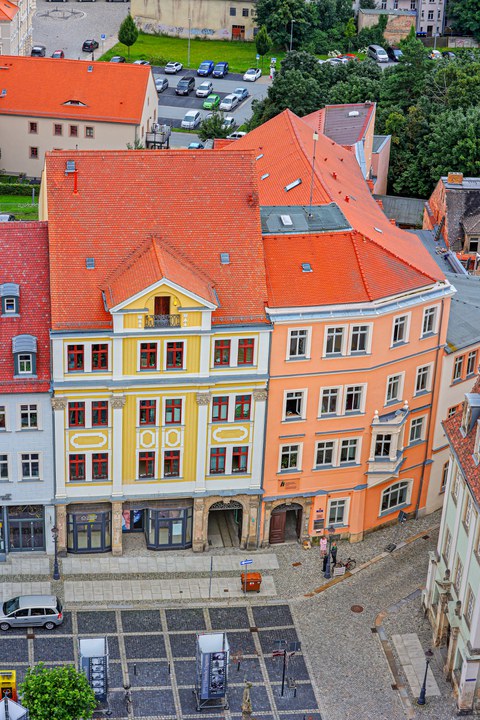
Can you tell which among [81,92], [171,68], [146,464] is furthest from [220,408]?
[171,68]

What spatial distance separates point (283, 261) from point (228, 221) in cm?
452

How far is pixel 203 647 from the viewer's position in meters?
80.2

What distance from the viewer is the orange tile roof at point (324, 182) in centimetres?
9575

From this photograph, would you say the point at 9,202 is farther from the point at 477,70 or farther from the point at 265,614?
the point at 265,614

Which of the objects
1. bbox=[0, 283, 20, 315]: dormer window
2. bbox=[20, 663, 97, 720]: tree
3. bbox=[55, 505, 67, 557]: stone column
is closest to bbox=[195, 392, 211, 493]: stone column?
bbox=[55, 505, 67, 557]: stone column

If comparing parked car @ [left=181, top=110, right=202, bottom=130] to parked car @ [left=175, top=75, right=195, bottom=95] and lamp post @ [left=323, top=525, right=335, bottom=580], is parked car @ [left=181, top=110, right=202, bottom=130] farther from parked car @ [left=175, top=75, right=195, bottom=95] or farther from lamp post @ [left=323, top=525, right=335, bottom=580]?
lamp post @ [left=323, top=525, right=335, bottom=580]

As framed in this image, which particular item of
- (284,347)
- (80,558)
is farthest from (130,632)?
(284,347)

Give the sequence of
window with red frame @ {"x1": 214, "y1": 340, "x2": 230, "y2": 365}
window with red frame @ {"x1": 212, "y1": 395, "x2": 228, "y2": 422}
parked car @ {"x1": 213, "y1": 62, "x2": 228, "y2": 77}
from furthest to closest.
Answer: parked car @ {"x1": 213, "y1": 62, "x2": 228, "y2": 77} < window with red frame @ {"x1": 212, "y1": 395, "x2": 228, "y2": 422} < window with red frame @ {"x1": 214, "y1": 340, "x2": 230, "y2": 365}

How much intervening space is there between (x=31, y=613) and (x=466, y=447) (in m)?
28.8

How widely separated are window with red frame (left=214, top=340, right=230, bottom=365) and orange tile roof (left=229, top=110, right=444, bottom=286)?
8.48 meters

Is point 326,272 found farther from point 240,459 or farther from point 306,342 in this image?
point 240,459

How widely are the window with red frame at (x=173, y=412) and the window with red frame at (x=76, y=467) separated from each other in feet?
20.2

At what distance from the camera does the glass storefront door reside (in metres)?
91.6

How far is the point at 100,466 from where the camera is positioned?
9125 cm
